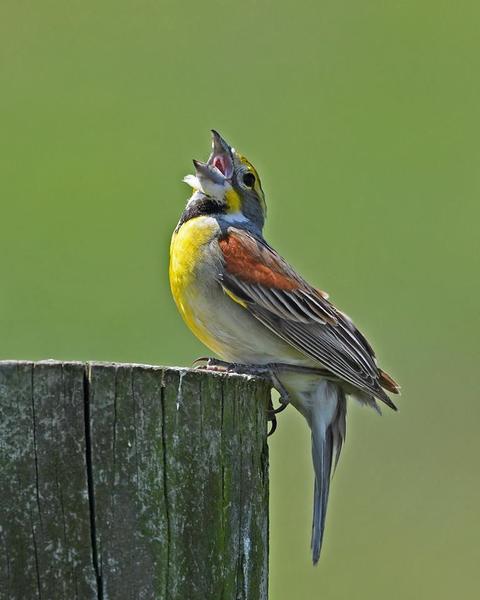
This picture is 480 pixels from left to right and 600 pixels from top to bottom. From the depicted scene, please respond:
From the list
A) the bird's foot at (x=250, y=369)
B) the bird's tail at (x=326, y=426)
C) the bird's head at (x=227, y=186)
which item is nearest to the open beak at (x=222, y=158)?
the bird's head at (x=227, y=186)

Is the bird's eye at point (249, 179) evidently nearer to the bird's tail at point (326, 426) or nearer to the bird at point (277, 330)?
the bird at point (277, 330)

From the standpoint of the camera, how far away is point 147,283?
490 inches

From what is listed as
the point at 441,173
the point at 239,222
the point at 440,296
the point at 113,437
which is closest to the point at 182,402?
the point at 113,437

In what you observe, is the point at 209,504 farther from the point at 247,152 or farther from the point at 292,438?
the point at 247,152

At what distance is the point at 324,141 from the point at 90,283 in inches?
175

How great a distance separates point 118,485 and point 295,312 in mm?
2871

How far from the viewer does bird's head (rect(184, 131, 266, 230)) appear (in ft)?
23.5

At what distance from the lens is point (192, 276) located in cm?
667

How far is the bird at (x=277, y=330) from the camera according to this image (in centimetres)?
648

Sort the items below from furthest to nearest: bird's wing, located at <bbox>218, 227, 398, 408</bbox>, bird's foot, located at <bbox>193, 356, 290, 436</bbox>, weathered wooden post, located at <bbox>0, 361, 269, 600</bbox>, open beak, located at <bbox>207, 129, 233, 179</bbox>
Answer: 1. open beak, located at <bbox>207, 129, 233, 179</bbox>
2. bird's wing, located at <bbox>218, 227, 398, 408</bbox>
3. bird's foot, located at <bbox>193, 356, 290, 436</bbox>
4. weathered wooden post, located at <bbox>0, 361, 269, 600</bbox>

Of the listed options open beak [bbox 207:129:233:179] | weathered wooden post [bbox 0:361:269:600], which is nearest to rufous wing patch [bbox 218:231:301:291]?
open beak [bbox 207:129:233:179]

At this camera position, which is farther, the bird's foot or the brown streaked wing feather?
the brown streaked wing feather

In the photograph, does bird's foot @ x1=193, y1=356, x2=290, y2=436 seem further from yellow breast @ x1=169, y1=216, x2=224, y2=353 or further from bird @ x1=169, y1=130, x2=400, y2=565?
yellow breast @ x1=169, y1=216, x2=224, y2=353

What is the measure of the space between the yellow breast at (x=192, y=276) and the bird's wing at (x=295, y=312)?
11cm
